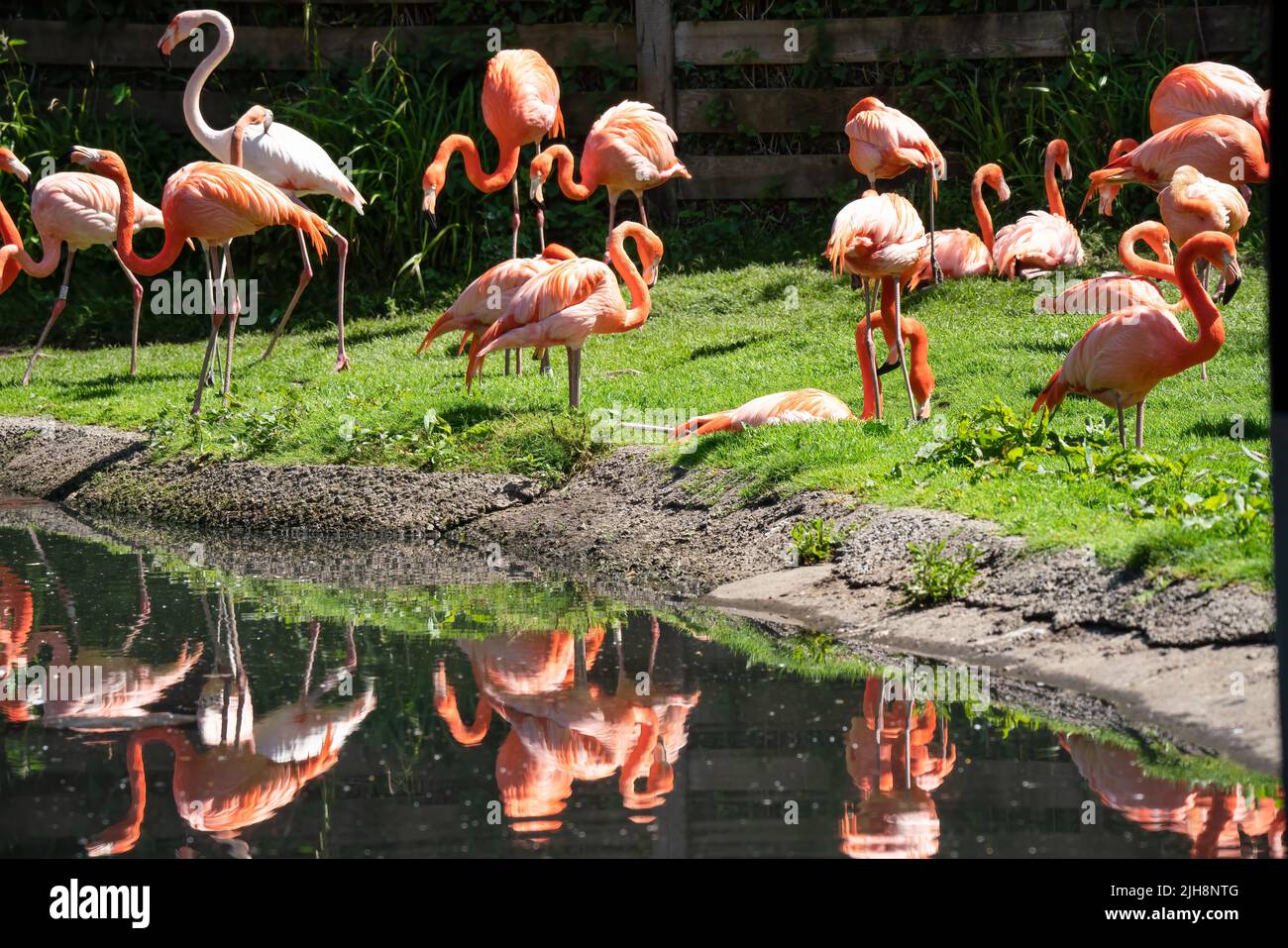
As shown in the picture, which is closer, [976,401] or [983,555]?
[983,555]

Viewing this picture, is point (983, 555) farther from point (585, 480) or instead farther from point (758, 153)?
point (758, 153)

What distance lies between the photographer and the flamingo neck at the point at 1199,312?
6.21 m

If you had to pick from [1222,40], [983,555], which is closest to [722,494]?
[983,555]

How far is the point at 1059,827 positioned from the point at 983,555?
5.93ft

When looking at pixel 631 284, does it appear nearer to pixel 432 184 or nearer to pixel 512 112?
pixel 432 184

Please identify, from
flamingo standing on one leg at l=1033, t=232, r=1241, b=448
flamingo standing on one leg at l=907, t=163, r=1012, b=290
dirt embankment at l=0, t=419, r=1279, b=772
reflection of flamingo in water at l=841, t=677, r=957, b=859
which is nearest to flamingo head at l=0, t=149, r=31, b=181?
dirt embankment at l=0, t=419, r=1279, b=772

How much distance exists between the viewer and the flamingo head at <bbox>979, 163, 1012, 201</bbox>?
10.1 metres

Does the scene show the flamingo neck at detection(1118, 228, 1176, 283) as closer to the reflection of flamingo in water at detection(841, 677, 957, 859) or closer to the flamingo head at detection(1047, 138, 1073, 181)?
the flamingo head at detection(1047, 138, 1073, 181)

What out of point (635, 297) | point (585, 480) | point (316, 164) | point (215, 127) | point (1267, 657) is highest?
point (215, 127)

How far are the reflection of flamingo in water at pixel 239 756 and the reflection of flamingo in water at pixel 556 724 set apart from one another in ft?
1.10

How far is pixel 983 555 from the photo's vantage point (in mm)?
5242

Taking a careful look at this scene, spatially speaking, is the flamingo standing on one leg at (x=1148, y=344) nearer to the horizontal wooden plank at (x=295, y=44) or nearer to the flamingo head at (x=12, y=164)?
the horizontal wooden plank at (x=295, y=44)
